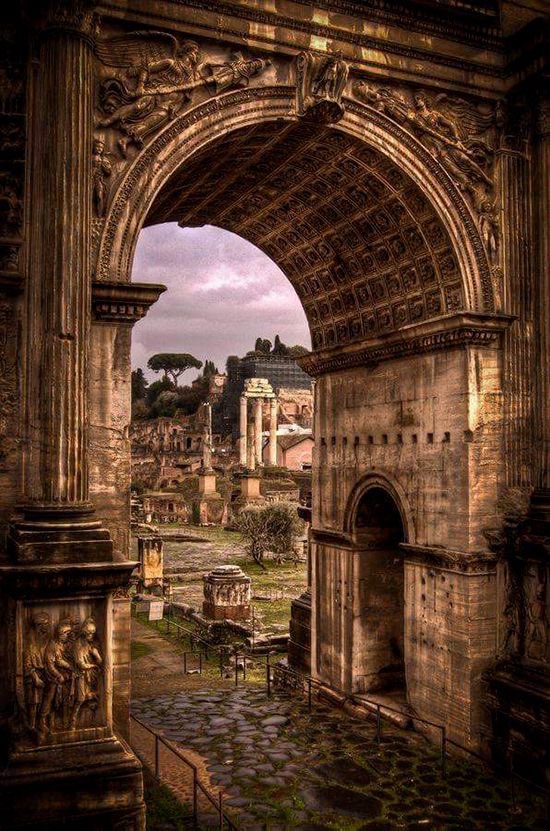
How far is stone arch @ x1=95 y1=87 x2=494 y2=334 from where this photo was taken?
327 inches

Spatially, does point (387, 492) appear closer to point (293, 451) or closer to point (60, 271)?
point (60, 271)

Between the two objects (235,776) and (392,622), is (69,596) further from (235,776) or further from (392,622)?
(392,622)

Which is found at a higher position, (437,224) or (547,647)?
(437,224)

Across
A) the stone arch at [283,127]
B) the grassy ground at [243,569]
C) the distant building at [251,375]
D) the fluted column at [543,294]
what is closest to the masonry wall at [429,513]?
the fluted column at [543,294]

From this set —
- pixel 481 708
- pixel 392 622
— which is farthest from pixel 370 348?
pixel 481 708

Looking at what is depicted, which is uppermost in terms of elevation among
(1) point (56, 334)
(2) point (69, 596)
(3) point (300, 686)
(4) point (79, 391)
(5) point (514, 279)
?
(5) point (514, 279)

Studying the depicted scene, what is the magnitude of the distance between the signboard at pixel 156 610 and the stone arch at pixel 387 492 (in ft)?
31.8

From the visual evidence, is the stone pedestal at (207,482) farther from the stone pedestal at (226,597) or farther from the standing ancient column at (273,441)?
the stone pedestal at (226,597)

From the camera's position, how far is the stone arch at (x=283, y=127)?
8297 mm

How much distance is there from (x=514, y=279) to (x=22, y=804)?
8361 mm

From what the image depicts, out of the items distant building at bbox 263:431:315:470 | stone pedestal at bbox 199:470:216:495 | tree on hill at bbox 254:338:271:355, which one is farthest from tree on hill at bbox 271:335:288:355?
stone pedestal at bbox 199:470:216:495

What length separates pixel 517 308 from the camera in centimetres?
1028

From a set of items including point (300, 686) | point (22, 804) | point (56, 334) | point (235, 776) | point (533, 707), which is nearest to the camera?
point (22, 804)

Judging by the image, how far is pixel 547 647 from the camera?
935 centimetres
